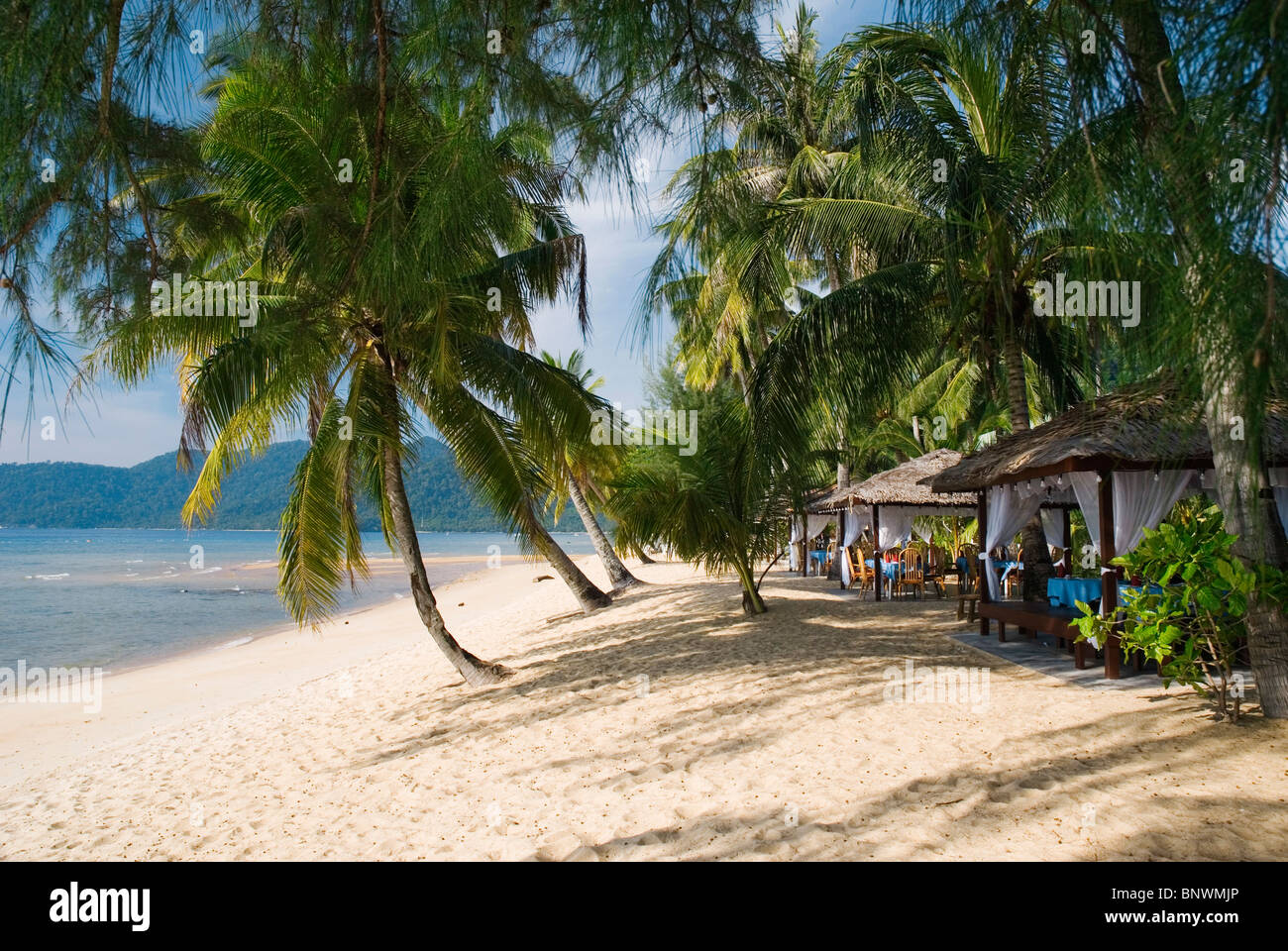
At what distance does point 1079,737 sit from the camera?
4.66m

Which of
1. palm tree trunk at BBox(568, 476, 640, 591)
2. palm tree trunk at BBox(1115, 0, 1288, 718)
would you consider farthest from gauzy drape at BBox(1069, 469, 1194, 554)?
palm tree trunk at BBox(568, 476, 640, 591)

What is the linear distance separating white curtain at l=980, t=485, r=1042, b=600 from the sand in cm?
134

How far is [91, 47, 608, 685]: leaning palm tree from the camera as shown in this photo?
3.24m

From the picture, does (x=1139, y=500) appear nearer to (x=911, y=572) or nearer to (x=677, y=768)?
(x=677, y=768)

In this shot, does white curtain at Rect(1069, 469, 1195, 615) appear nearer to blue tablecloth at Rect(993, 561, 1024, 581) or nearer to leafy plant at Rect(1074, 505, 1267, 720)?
leafy plant at Rect(1074, 505, 1267, 720)

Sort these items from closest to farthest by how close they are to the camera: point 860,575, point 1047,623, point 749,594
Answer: point 1047,623 → point 749,594 → point 860,575

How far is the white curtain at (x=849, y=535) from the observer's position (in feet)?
49.4

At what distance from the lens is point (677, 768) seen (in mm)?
4660

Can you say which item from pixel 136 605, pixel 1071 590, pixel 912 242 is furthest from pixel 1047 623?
pixel 136 605

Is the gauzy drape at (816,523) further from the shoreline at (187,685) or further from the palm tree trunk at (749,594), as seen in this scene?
the palm tree trunk at (749,594)

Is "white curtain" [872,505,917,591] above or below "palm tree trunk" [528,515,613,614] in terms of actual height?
above

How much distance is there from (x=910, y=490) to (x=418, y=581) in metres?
8.55

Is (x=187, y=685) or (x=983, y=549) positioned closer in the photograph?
(x=983, y=549)

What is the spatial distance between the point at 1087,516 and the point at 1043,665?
4.70 ft
